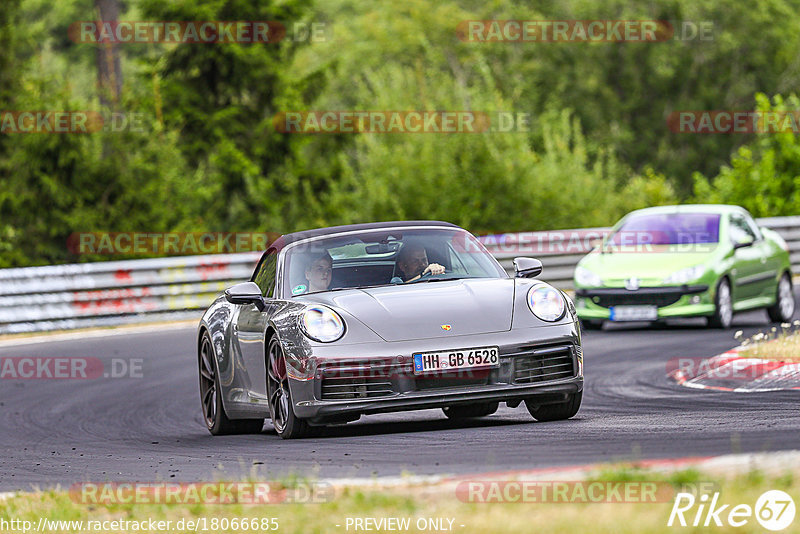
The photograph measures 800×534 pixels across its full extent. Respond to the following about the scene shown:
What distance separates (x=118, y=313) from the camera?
2348 centimetres

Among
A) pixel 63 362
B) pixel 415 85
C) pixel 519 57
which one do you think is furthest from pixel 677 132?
pixel 63 362

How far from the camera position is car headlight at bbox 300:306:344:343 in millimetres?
9352

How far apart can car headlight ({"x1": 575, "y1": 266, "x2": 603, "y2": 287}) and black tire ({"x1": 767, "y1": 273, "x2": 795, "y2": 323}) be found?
245 centimetres

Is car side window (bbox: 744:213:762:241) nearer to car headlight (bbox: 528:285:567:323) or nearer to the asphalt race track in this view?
the asphalt race track

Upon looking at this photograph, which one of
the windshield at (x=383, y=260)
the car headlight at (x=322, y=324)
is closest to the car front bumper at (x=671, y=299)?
the windshield at (x=383, y=260)

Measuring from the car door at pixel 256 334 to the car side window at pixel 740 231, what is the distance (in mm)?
9556

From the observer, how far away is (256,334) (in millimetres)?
10320

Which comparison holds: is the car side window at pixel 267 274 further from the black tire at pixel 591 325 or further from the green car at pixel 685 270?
the black tire at pixel 591 325

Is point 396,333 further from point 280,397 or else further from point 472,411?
point 472,411

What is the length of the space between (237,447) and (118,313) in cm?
Result: 1421

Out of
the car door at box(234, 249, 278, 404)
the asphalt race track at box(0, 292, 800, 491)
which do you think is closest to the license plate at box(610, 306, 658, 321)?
the asphalt race track at box(0, 292, 800, 491)

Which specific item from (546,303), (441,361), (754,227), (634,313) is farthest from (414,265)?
(754,227)

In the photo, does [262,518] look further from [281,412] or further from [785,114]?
[785,114]

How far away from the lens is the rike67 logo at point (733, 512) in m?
5.09
